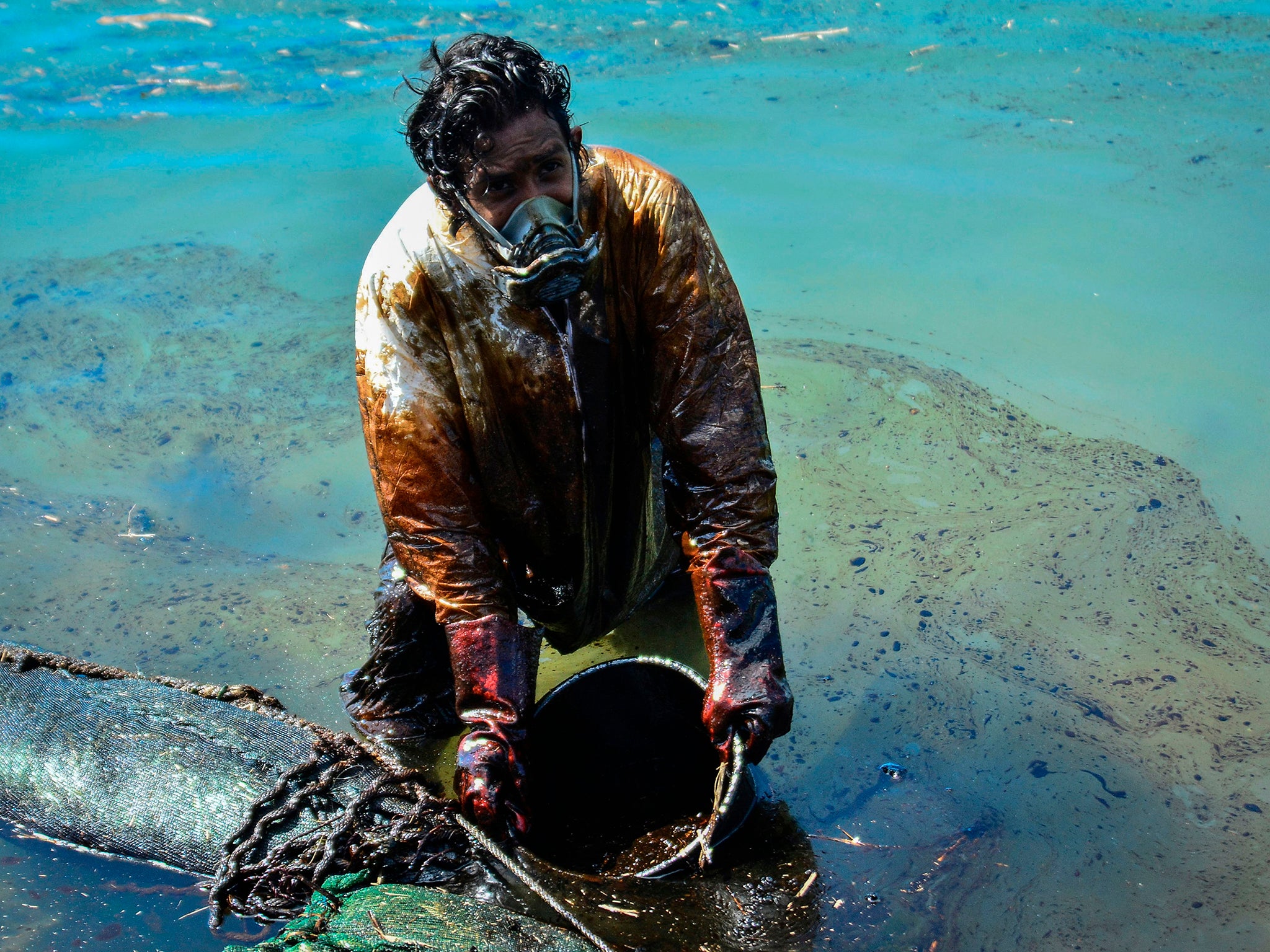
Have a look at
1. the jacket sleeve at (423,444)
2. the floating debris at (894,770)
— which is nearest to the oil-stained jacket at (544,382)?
the jacket sleeve at (423,444)

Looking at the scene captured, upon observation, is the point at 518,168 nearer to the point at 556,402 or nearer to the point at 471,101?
the point at 471,101

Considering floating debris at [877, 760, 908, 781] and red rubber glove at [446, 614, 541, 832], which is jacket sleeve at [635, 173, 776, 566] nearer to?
red rubber glove at [446, 614, 541, 832]

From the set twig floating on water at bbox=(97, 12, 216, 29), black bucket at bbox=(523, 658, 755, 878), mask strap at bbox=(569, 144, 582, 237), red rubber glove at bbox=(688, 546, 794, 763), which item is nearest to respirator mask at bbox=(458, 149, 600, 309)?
mask strap at bbox=(569, 144, 582, 237)

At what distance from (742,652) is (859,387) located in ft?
7.78

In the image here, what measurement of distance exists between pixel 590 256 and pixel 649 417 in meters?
0.48

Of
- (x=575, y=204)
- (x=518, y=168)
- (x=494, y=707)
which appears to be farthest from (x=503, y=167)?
(x=494, y=707)

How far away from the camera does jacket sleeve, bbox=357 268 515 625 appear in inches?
88.1

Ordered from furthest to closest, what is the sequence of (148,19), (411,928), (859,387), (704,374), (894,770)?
(148,19) → (859,387) → (894,770) → (704,374) → (411,928)

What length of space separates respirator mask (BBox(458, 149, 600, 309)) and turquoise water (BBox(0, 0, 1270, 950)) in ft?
4.54

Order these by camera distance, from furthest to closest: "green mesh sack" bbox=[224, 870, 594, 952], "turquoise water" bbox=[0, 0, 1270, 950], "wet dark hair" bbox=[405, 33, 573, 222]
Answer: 1. "turquoise water" bbox=[0, 0, 1270, 950]
2. "wet dark hair" bbox=[405, 33, 573, 222]
3. "green mesh sack" bbox=[224, 870, 594, 952]

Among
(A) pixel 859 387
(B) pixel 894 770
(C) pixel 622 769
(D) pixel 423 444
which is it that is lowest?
(B) pixel 894 770

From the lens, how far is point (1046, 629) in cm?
325

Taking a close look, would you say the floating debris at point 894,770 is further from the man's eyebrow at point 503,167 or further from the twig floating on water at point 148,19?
the twig floating on water at point 148,19

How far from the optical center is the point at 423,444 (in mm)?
2240
